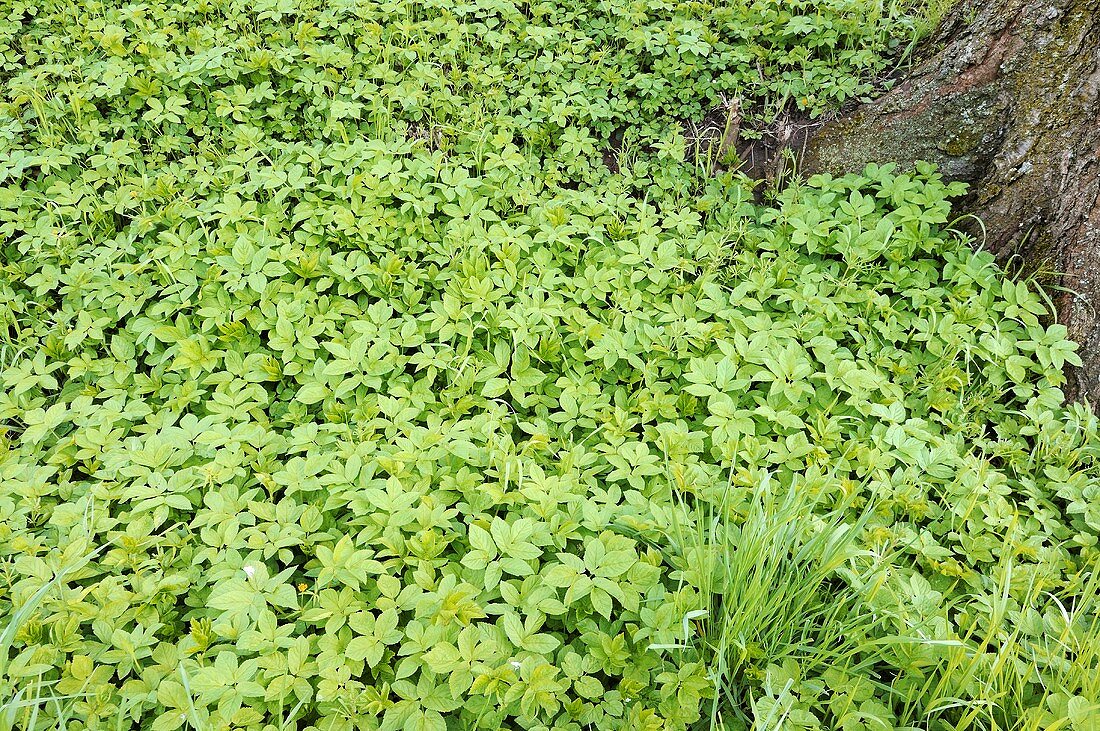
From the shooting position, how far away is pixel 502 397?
2.72 meters

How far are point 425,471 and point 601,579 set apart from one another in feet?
2.36

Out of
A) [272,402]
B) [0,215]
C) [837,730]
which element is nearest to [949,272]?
[837,730]

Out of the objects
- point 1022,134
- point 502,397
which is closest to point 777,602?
point 502,397

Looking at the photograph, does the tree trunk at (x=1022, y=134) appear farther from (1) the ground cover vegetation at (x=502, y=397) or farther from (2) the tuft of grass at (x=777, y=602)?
(2) the tuft of grass at (x=777, y=602)

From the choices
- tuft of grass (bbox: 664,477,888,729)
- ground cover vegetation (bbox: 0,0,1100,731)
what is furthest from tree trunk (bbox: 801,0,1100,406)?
tuft of grass (bbox: 664,477,888,729)

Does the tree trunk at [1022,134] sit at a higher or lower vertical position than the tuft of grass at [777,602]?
higher

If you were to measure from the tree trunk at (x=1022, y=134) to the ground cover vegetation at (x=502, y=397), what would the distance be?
166mm

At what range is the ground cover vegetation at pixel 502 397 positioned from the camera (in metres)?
1.83

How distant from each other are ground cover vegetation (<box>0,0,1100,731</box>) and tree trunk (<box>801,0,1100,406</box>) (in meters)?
0.17

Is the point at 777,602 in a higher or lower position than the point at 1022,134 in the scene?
lower

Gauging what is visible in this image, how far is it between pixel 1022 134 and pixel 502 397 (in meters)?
2.54

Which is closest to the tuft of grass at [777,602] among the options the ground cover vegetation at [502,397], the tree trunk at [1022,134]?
the ground cover vegetation at [502,397]

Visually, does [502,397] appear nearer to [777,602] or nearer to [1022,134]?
[777,602]

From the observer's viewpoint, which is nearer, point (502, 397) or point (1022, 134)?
point (502, 397)
